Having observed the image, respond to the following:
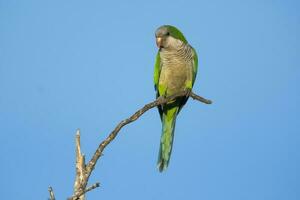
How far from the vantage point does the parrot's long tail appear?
8.89 m

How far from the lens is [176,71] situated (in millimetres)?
9992

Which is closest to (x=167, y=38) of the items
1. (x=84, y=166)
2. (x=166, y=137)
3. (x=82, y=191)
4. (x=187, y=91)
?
(x=187, y=91)

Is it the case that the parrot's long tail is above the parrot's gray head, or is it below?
below

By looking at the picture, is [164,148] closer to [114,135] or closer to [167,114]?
[167,114]

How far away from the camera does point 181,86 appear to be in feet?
33.1

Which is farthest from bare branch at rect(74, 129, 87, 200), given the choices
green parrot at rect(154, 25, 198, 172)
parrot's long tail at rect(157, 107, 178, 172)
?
green parrot at rect(154, 25, 198, 172)

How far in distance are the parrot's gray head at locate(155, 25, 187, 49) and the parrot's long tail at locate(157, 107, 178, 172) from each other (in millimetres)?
1275

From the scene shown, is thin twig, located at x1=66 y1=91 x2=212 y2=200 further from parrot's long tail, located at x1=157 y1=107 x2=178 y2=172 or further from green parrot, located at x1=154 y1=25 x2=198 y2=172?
green parrot, located at x1=154 y1=25 x2=198 y2=172

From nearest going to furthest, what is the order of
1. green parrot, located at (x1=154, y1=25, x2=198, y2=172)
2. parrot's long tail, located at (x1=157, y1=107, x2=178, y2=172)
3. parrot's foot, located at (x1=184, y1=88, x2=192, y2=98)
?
parrot's long tail, located at (x1=157, y1=107, x2=178, y2=172)
parrot's foot, located at (x1=184, y1=88, x2=192, y2=98)
green parrot, located at (x1=154, y1=25, x2=198, y2=172)

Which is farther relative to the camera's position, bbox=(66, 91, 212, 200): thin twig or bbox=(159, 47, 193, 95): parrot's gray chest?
bbox=(159, 47, 193, 95): parrot's gray chest

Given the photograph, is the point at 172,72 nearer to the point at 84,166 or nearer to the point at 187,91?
the point at 187,91

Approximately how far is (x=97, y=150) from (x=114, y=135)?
0.90ft

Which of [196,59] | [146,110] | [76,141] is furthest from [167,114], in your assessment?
[76,141]

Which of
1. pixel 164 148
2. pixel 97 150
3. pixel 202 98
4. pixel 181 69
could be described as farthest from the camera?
pixel 181 69
